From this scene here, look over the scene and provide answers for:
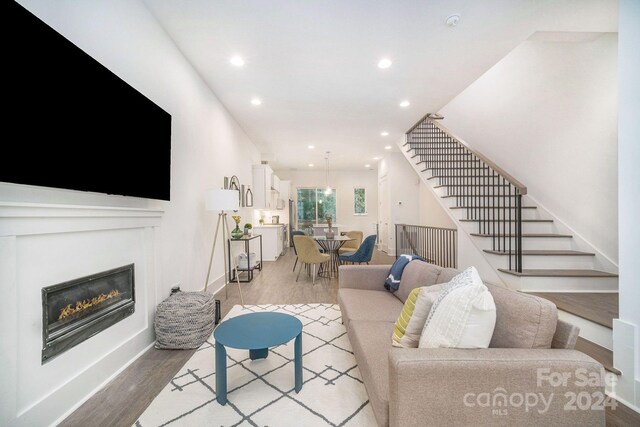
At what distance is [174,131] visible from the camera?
112 inches

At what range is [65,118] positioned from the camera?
4.84ft

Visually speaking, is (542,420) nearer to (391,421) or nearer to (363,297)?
(391,421)

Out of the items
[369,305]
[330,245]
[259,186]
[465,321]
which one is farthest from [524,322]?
[259,186]

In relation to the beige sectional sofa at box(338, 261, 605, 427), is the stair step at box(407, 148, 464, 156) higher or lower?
higher

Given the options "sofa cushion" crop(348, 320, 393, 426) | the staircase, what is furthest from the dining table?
"sofa cushion" crop(348, 320, 393, 426)

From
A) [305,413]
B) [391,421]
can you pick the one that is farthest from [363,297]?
[391,421]

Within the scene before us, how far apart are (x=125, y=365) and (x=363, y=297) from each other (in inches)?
81.2

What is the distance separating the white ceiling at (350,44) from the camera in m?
2.36

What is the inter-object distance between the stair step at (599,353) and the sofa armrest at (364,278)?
5.28 feet

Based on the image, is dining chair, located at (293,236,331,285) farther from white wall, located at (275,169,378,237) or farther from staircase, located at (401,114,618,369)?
white wall, located at (275,169,378,237)

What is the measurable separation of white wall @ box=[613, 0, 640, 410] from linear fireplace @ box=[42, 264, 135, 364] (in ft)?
11.2

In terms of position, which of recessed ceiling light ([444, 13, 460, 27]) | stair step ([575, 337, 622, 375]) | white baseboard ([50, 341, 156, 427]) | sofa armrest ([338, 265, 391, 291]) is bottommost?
white baseboard ([50, 341, 156, 427])

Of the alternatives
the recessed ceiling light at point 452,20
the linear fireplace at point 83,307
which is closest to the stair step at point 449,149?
the recessed ceiling light at point 452,20

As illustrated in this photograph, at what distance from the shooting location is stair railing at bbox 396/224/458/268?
192 inches
